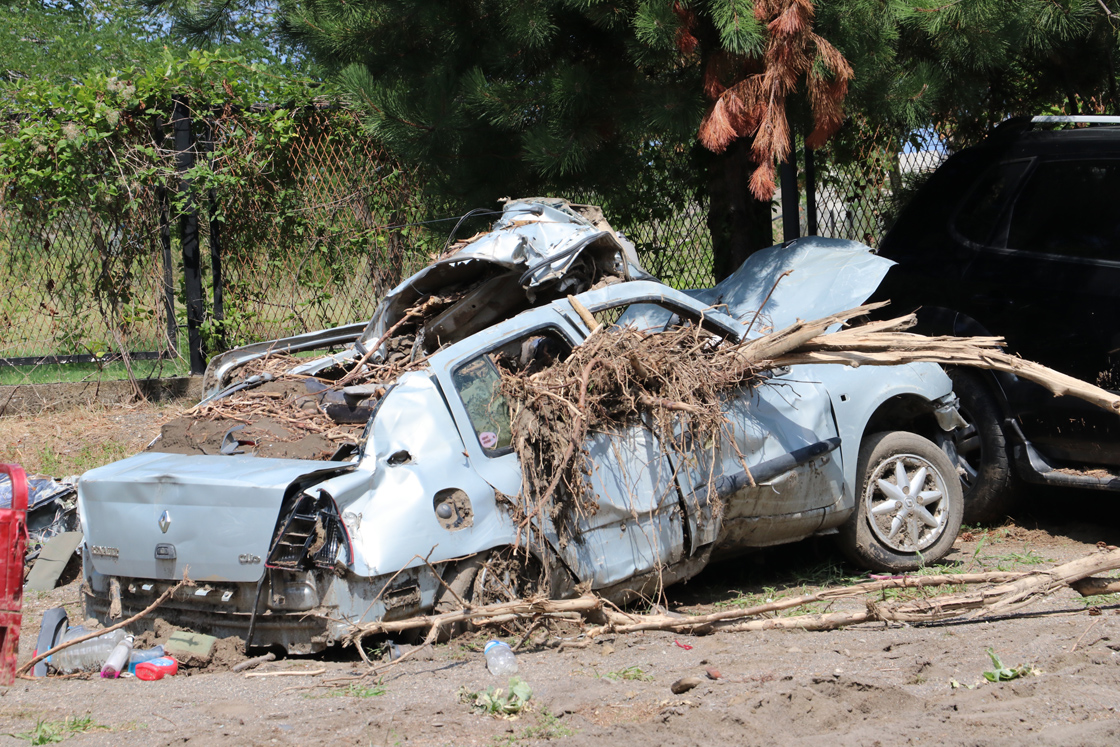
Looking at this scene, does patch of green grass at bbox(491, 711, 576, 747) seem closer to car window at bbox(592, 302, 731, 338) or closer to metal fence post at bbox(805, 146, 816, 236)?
car window at bbox(592, 302, 731, 338)

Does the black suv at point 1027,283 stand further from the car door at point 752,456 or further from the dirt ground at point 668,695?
the car door at point 752,456

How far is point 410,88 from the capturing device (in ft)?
22.4

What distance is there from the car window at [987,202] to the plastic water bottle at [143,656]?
17.5 ft

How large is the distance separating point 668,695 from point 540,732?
596 mm

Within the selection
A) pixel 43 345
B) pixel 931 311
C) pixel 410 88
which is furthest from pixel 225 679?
pixel 43 345

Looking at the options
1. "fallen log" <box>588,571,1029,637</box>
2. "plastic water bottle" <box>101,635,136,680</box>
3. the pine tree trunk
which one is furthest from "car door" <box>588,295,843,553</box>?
the pine tree trunk

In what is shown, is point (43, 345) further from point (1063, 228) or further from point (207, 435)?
point (1063, 228)

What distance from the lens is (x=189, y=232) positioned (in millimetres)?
8828

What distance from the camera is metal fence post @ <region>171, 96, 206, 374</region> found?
8.62m

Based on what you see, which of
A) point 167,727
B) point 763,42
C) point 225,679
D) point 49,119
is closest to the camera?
point 167,727

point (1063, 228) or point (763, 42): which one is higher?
point (763, 42)

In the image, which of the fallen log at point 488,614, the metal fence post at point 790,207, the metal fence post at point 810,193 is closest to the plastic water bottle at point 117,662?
the fallen log at point 488,614

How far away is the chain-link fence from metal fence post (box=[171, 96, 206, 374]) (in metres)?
0.02

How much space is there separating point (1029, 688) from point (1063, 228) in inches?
138
